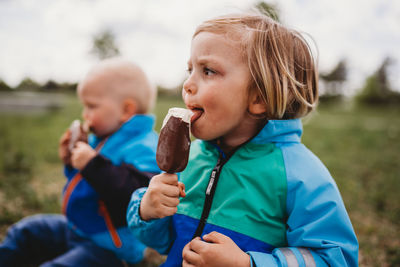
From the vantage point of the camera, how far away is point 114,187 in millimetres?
1973

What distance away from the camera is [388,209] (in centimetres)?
339

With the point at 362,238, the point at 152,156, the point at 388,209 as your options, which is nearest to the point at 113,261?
the point at 152,156

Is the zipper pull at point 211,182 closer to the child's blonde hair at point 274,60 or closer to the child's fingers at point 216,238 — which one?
the child's fingers at point 216,238

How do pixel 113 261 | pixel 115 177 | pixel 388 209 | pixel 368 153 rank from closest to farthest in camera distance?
pixel 115 177, pixel 113 261, pixel 388 209, pixel 368 153

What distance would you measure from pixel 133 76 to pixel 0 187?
248 centimetres

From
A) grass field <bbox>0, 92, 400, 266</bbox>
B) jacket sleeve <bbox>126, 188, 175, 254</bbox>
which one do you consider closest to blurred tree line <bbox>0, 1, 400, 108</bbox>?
grass field <bbox>0, 92, 400, 266</bbox>

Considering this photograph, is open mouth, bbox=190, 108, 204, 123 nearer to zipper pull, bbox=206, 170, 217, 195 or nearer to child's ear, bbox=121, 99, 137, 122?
zipper pull, bbox=206, 170, 217, 195

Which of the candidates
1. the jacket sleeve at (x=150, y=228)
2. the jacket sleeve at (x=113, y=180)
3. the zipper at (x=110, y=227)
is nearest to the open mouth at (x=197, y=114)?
the jacket sleeve at (x=150, y=228)

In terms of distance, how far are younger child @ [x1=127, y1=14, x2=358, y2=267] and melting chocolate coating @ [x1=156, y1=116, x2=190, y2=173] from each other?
0.06 m

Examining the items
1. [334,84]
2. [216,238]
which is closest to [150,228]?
[216,238]

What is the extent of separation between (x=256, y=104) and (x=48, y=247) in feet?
7.15

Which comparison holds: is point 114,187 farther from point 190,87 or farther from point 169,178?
point 190,87

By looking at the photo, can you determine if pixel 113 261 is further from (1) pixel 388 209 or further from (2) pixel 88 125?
(1) pixel 388 209

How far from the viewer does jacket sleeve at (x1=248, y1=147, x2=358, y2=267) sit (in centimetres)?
124
